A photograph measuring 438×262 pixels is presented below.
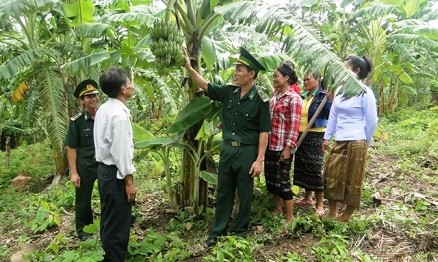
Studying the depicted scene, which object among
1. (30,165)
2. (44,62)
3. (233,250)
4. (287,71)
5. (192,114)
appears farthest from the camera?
(30,165)

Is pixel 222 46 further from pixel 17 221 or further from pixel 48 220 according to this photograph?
pixel 17 221

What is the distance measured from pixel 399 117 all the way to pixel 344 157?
6979 mm

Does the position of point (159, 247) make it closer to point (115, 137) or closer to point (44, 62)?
point (115, 137)

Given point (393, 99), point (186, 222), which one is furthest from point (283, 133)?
point (393, 99)

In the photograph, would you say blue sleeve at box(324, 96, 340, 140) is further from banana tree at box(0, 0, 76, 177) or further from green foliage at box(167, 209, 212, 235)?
banana tree at box(0, 0, 76, 177)

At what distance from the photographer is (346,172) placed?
11.3 ft

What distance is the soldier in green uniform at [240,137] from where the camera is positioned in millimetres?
3256

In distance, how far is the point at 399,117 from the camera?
960cm

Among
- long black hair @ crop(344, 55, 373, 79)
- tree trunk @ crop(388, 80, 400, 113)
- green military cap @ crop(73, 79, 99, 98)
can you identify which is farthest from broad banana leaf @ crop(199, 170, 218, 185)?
tree trunk @ crop(388, 80, 400, 113)

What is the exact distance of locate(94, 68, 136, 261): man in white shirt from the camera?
2.84 m

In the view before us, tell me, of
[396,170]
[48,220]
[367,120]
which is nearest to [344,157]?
[367,120]

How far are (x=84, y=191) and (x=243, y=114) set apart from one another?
5.46 feet

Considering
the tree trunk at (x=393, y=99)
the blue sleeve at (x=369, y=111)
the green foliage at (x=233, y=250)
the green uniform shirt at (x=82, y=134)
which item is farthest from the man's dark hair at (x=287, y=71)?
the tree trunk at (x=393, y=99)

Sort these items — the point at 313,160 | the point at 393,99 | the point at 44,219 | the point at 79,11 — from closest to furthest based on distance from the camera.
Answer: the point at 313,160
the point at 44,219
the point at 79,11
the point at 393,99
